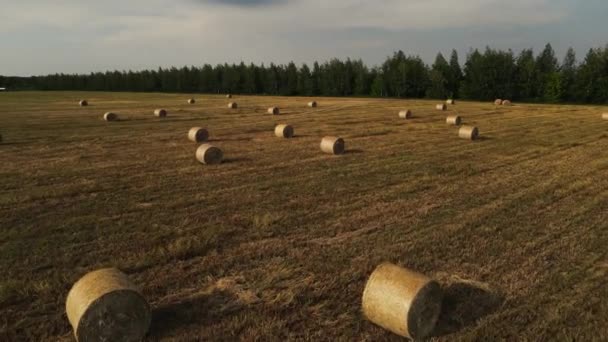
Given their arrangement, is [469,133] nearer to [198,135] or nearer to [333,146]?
[333,146]

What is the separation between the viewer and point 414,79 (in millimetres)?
85188

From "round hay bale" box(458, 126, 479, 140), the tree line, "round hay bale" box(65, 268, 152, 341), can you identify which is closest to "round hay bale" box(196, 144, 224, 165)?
"round hay bale" box(65, 268, 152, 341)

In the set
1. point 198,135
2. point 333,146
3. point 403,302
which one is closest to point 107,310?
point 403,302

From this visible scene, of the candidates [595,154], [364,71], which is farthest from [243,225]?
[364,71]

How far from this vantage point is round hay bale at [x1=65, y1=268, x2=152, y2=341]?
17.8 ft

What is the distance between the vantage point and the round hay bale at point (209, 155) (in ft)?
53.0

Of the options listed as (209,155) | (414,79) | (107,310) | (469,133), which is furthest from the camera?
(414,79)

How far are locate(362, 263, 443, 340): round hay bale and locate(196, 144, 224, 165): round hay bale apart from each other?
438 inches

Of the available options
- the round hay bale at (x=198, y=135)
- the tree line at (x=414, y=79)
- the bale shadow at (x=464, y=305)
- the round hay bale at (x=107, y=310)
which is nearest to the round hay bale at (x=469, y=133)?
the round hay bale at (x=198, y=135)

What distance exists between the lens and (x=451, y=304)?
21.4 ft

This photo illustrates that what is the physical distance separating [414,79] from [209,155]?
75091 millimetres

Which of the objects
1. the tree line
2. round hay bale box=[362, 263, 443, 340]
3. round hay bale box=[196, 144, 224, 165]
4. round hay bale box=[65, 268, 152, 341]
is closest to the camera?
round hay bale box=[65, 268, 152, 341]

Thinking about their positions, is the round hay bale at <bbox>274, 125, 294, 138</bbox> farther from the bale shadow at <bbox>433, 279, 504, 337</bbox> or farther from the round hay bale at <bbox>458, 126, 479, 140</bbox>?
the bale shadow at <bbox>433, 279, 504, 337</bbox>

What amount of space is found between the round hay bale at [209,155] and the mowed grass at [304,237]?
1.23ft
